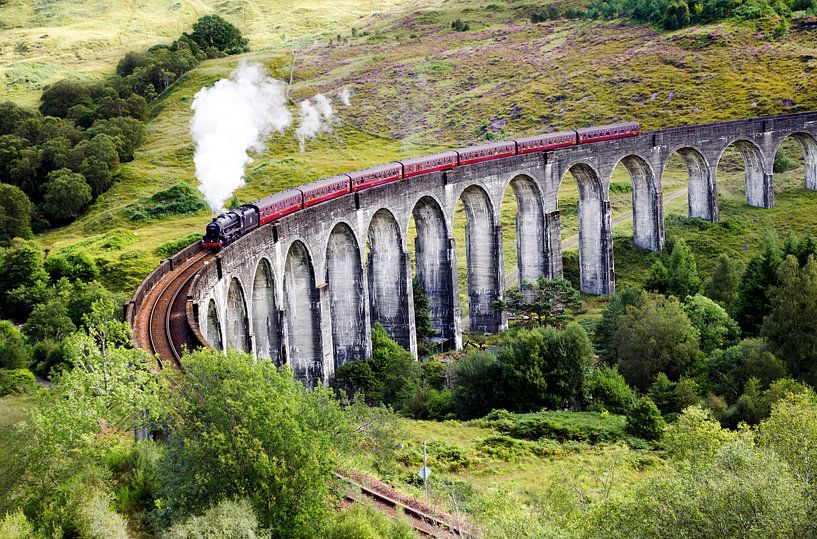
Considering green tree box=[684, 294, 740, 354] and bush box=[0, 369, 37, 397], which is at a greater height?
bush box=[0, 369, 37, 397]

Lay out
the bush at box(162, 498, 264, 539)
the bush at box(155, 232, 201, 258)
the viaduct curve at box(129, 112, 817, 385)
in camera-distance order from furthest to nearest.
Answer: the bush at box(155, 232, 201, 258) → the viaduct curve at box(129, 112, 817, 385) → the bush at box(162, 498, 264, 539)

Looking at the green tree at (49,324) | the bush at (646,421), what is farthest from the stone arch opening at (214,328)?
the green tree at (49,324)

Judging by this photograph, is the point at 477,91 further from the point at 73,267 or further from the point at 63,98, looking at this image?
the point at 73,267

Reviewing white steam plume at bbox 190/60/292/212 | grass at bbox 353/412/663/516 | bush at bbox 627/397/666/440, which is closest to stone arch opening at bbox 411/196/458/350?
white steam plume at bbox 190/60/292/212

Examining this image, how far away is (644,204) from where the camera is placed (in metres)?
72.2

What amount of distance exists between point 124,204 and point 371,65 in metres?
50.3

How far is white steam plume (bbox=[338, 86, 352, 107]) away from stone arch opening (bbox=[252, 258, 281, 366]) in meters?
71.9

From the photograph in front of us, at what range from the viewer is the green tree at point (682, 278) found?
59594 mm

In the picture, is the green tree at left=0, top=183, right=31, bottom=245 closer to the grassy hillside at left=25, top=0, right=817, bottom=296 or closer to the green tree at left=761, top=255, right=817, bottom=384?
the grassy hillside at left=25, top=0, right=817, bottom=296

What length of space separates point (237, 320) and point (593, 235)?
1421 inches

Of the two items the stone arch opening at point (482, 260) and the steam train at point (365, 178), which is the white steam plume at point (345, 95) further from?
the stone arch opening at point (482, 260)

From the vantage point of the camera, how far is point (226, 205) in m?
74.7

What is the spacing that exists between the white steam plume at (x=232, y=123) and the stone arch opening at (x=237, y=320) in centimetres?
2076

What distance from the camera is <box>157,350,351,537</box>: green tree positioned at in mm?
20922
